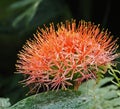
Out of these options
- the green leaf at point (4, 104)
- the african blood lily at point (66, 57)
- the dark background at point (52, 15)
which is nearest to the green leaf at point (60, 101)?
the african blood lily at point (66, 57)

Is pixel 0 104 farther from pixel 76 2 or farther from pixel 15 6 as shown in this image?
pixel 76 2

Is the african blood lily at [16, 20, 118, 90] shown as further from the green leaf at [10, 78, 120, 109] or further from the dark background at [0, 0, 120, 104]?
the dark background at [0, 0, 120, 104]

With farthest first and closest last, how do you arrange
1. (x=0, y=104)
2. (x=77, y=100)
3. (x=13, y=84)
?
(x=13, y=84), (x=0, y=104), (x=77, y=100)

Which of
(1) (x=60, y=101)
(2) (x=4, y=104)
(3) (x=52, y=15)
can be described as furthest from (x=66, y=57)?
(3) (x=52, y=15)

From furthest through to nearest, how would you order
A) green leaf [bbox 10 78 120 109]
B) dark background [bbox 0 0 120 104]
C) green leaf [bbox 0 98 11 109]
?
dark background [bbox 0 0 120 104] < green leaf [bbox 0 98 11 109] < green leaf [bbox 10 78 120 109]

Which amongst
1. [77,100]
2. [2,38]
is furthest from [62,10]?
[77,100]

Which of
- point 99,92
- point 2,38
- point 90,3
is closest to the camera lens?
point 99,92

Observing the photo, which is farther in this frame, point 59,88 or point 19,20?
point 19,20

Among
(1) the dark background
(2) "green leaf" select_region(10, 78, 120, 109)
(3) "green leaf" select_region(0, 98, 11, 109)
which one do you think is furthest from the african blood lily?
(1) the dark background

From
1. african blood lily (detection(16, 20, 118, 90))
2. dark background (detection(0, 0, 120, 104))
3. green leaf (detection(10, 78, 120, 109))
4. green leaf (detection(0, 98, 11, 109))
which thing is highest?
dark background (detection(0, 0, 120, 104))

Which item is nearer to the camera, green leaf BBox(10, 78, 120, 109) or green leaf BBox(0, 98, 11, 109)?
green leaf BBox(10, 78, 120, 109)
